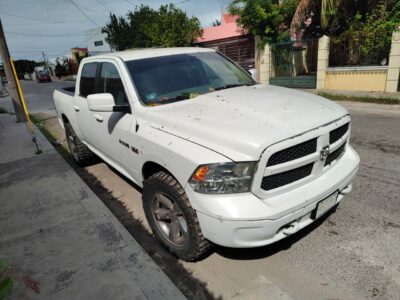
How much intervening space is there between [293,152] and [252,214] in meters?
0.59

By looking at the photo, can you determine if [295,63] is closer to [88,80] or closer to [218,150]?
[88,80]

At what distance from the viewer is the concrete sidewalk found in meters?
2.56

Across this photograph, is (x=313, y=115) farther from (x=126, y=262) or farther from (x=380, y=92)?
(x=380, y=92)

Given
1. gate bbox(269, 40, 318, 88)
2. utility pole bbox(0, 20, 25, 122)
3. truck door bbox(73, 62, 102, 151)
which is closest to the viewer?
truck door bbox(73, 62, 102, 151)

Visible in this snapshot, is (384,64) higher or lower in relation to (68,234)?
higher

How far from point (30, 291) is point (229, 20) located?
A: 25754 millimetres

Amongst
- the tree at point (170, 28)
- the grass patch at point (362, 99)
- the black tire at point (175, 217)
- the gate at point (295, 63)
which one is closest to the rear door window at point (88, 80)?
the black tire at point (175, 217)

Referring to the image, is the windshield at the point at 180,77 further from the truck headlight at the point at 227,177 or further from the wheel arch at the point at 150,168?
the truck headlight at the point at 227,177

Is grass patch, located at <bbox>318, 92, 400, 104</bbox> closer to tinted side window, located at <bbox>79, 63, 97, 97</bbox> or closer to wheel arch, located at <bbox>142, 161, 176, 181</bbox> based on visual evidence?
tinted side window, located at <bbox>79, 63, 97, 97</bbox>

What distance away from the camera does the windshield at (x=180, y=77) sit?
344cm

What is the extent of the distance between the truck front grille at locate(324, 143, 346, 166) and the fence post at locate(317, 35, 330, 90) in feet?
33.3

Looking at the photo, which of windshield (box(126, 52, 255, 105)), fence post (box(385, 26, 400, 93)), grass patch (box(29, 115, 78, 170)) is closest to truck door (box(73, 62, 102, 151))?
windshield (box(126, 52, 255, 105))

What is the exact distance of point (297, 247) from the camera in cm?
305

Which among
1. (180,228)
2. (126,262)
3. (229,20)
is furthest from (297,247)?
(229,20)
